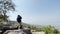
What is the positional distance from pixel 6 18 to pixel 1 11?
104 centimetres

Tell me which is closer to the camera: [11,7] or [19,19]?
[19,19]

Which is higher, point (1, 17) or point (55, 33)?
point (1, 17)

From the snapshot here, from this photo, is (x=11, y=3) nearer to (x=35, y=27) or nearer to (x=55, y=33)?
(x=35, y=27)

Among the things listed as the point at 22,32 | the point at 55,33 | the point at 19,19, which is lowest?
the point at 55,33

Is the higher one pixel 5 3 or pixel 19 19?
pixel 5 3

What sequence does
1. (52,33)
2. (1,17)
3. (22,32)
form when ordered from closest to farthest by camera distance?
1. (22,32)
2. (52,33)
3. (1,17)

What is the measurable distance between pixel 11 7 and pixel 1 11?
122 centimetres

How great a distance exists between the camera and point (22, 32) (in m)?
5.62

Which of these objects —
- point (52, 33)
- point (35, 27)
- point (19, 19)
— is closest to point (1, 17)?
point (35, 27)

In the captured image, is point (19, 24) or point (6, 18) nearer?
point (19, 24)

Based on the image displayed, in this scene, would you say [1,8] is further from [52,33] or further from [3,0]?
[52,33]

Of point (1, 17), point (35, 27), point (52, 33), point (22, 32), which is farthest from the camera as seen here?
point (35, 27)

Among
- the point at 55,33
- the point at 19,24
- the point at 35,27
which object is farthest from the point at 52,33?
the point at 19,24

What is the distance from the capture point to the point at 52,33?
13.4 metres
